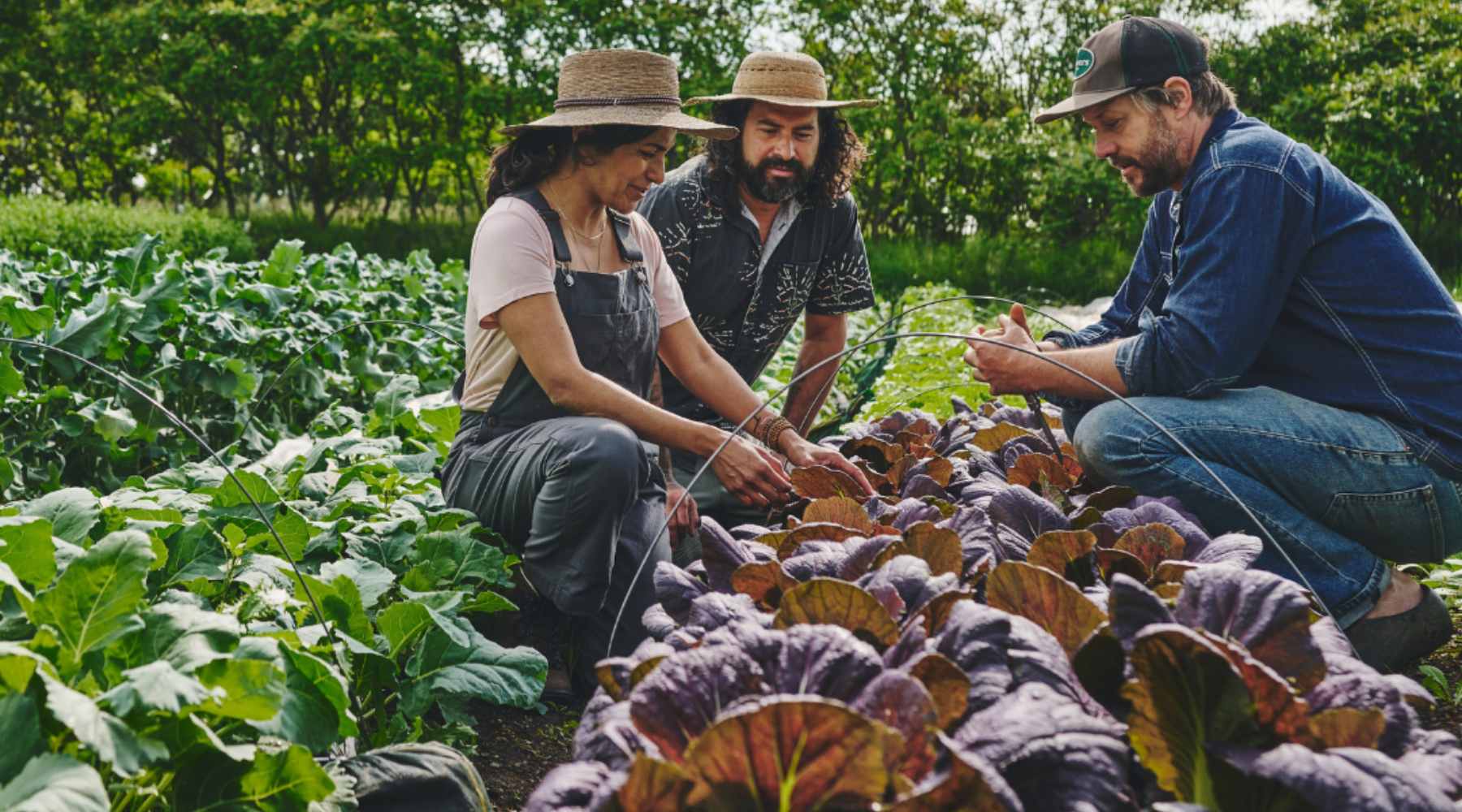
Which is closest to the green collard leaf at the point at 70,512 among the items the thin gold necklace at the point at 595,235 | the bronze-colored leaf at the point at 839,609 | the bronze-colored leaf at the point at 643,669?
the bronze-colored leaf at the point at 643,669

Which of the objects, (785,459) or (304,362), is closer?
(785,459)

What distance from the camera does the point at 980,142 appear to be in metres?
15.3

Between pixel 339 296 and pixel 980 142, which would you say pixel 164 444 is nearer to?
pixel 339 296

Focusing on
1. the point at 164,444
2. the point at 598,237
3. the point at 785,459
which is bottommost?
the point at 164,444

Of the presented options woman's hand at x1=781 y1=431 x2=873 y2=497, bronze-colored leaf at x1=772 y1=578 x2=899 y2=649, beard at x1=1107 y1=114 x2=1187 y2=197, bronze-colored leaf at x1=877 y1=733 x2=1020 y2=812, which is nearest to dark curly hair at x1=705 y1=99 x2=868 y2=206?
woman's hand at x1=781 y1=431 x2=873 y2=497

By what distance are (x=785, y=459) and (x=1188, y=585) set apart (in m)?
1.75

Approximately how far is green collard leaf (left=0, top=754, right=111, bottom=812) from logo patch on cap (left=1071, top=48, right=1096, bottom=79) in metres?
2.48

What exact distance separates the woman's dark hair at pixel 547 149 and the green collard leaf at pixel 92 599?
171 cm

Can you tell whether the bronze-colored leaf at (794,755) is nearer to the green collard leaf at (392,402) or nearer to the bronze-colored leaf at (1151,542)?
the bronze-colored leaf at (1151,542)

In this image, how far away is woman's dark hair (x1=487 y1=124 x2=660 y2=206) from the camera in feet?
10.1

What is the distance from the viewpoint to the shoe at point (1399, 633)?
9.01 ft

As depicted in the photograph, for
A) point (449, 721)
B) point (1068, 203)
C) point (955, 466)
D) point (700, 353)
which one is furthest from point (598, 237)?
point (1068, 203)

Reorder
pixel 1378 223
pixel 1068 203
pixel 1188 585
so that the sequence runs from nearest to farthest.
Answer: pixel 1188 585 → pixel 1378 223 → pixel 1068 203

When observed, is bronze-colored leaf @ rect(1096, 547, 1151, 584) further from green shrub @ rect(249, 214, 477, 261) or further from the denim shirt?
green shrub @ rect(249, 214, 477, 261)
